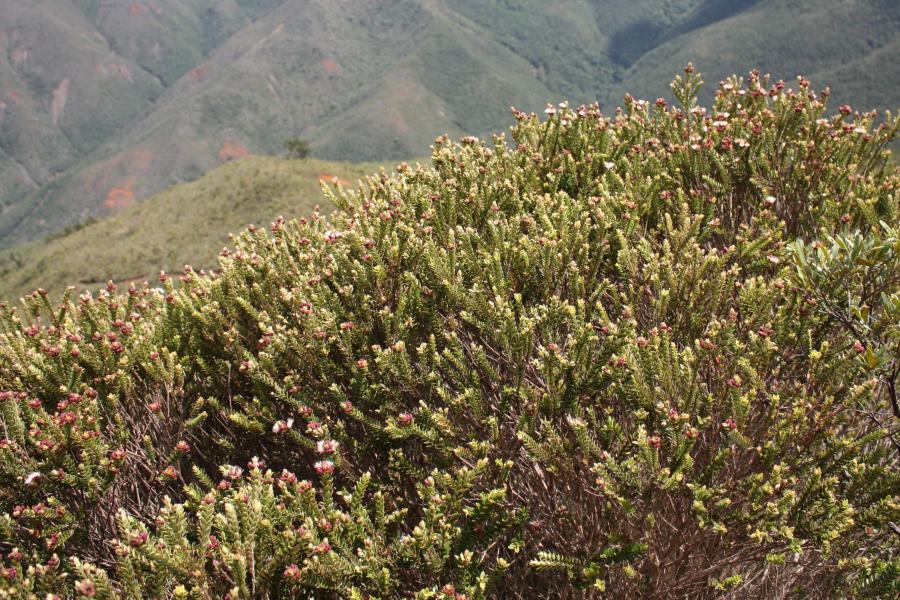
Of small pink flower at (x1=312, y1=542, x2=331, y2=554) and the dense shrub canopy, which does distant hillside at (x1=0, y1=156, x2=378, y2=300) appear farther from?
small pink flower at (x1=312, y1=542, x2=331, y2=554)

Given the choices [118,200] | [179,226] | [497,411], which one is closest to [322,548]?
[497,411]

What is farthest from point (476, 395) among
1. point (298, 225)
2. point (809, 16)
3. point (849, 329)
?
point (809, 16)

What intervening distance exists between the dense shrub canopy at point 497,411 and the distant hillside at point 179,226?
3550 cm

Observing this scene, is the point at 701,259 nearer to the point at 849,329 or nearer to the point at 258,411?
the point at 849,329

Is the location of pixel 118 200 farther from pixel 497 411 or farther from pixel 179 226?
pixel 497 411

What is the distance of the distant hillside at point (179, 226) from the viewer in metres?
42.1

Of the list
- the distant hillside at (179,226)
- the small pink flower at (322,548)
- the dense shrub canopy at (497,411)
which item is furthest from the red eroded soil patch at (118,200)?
the small pink flower at (322,548)

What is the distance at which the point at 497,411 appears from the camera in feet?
10.3

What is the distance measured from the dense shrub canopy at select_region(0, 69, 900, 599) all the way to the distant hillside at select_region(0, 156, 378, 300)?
35.5 metres

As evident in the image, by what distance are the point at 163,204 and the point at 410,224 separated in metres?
54.7

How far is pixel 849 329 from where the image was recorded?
3.10 meters

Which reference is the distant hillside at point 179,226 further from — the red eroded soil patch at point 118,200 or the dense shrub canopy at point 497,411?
the red eroded soil patch at point 118,200

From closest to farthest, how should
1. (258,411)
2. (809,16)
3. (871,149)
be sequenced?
(258,411)
(871,149)
(809,16)

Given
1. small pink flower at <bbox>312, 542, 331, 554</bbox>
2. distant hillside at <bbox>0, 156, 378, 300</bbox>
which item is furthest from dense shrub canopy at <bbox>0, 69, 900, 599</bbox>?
distant hillside at <bbox>0, 156, 378, 300</bbox>
